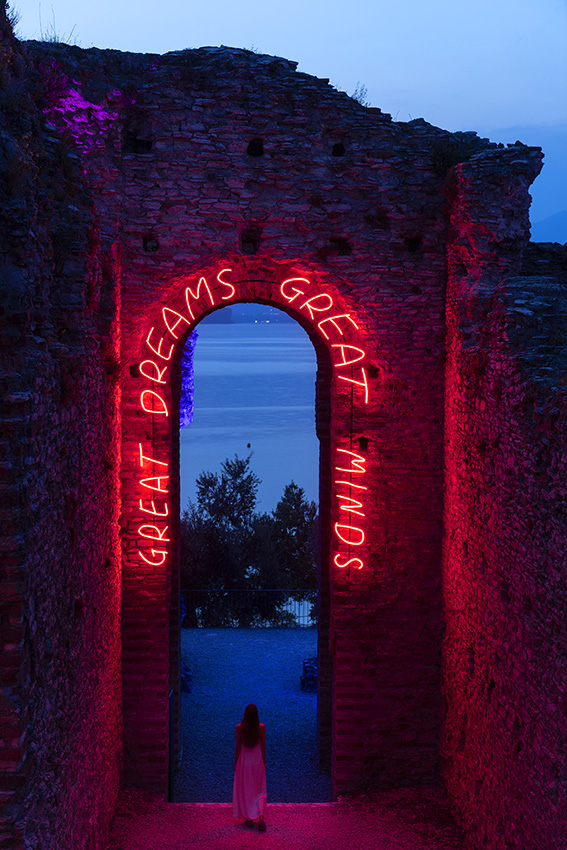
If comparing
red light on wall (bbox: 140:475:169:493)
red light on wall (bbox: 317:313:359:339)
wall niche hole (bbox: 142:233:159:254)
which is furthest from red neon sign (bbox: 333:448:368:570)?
wall niche hole (bbox: 142:233:159:254)

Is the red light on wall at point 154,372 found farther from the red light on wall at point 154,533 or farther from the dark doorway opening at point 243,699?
the dark doorway opening at point 243,699

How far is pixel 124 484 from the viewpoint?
7.91 m

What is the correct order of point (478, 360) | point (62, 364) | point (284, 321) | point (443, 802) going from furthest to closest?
point (284, 321) → point (443, 802) → point (478, 360) → point (62, 364)

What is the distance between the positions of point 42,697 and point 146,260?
465 centimetres

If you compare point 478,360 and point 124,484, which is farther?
point 124,484

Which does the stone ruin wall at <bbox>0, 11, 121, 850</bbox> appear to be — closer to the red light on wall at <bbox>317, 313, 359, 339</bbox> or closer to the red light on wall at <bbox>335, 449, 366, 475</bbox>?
the red light on wall at <bbox>317, 313, 359, 339</bbox>

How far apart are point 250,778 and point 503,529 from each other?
11.9 ft

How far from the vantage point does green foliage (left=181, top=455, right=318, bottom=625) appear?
716 inches

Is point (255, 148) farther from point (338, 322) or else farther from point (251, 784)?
point (251, 784)

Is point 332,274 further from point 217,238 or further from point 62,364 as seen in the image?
point 62,364

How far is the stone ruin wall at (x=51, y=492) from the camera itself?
4.15 m

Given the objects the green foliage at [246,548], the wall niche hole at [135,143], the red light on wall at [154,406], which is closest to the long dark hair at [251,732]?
the red light on wall at [154,406]

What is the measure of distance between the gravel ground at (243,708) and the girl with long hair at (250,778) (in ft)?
4.36

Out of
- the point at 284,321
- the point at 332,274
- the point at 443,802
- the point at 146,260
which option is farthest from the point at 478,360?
the point at 284,321
